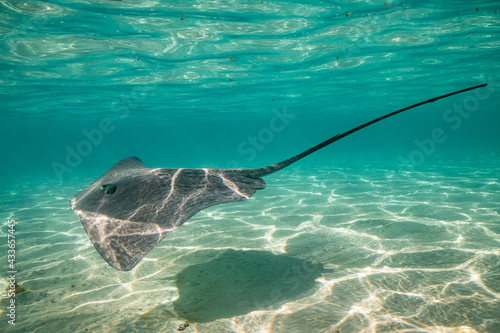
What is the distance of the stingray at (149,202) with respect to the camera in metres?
3.22

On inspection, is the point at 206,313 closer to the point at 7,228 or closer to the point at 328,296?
the point at 328,296

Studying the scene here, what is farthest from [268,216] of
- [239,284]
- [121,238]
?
[121,238]

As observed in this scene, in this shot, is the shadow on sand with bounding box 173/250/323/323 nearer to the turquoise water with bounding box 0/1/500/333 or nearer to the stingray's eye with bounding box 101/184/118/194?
the turquoise water with bounding box 0/1/500/333

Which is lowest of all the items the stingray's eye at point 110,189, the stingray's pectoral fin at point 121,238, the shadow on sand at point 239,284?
the shadow on sand at point 239,284

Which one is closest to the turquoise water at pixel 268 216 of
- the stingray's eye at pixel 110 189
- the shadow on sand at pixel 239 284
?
the shadow on sand at pixel 239 284

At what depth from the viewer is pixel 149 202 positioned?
13.7 feet

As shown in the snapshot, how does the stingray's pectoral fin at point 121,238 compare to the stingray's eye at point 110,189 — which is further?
the stingray's eye at point 110,189

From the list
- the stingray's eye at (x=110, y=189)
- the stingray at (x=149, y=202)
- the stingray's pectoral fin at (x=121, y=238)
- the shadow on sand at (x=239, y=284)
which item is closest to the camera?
the stingray's pectoral fin at (x=121, y=238)

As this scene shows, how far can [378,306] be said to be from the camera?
3912mm

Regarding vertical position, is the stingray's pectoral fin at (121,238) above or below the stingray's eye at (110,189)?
below

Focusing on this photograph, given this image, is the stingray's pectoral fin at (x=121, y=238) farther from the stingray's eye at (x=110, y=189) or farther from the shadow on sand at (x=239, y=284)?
the shadow on sand at (x=239, y=284)

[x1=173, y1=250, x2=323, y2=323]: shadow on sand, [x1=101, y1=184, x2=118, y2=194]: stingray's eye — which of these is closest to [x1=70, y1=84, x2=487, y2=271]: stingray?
[x1=101, y1=184, x2=118, y2=194]: stingray's eye

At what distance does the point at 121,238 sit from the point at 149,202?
0.92 m


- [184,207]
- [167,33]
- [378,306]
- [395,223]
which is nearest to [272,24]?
[167,33]
